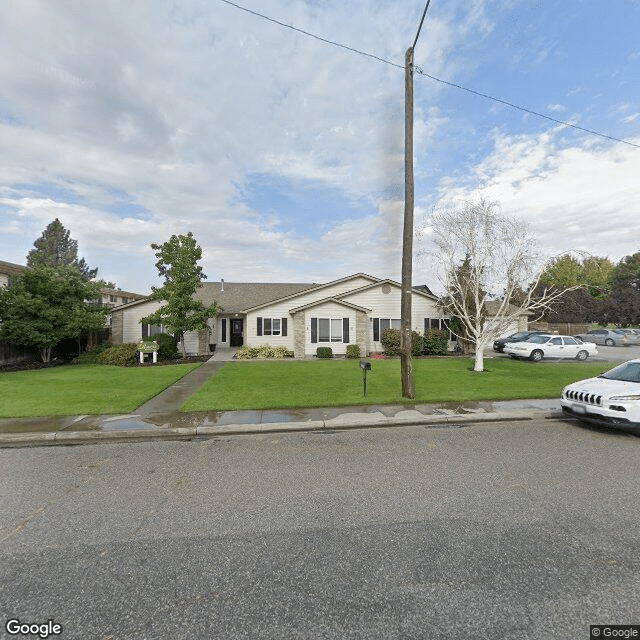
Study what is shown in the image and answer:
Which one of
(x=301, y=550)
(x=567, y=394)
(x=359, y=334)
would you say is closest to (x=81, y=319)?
(x=359, y=334)

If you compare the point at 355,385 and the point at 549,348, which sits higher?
the point at 549,348

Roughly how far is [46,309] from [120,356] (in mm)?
3958

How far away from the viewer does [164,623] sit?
2445 mm

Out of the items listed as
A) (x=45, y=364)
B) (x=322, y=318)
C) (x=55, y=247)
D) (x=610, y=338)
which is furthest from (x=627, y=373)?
(x=55, y=247)

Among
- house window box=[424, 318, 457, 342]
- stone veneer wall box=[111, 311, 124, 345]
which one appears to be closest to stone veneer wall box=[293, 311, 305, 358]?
house window box=[424, 318, 457, 342]

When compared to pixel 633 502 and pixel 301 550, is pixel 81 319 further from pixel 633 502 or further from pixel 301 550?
pixel 633 502

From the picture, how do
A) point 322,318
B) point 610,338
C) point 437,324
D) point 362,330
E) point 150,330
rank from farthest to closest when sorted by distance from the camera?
point 610,338 < point 437,324 < point 150,330 < point 362,330 < point 322,318

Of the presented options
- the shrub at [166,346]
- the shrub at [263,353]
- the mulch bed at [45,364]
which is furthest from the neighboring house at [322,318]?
the mulch bed at [45,364]

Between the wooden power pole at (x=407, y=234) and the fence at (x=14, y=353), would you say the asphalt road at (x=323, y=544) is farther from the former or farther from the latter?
the fence at (x=14, y=353)

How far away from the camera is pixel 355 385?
1196 centimetres

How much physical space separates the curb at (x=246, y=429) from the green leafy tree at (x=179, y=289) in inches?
529

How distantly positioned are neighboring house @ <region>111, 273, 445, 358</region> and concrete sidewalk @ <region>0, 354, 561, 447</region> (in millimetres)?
12706

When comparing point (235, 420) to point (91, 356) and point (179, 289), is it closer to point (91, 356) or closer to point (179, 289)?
point (179, 289)

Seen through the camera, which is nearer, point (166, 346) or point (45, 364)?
point (45, 364)
